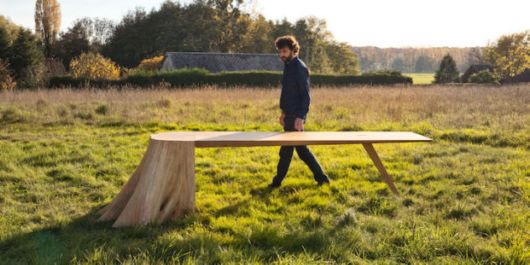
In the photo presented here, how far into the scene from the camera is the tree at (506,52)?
134ft

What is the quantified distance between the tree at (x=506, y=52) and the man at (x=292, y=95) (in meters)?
41.8

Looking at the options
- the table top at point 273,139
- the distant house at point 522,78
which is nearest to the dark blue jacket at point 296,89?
the table top at point 273,139

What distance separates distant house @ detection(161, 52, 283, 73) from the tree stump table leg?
106ft

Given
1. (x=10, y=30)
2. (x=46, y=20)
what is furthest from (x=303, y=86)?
(x=46, y=20)

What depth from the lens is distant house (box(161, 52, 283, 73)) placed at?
116ft

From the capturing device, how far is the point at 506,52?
4544 centimetres

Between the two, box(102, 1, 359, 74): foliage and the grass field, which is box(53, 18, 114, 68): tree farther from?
the grass field

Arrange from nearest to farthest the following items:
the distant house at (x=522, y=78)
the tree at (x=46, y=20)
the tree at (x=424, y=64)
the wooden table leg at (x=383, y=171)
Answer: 1. the wooden table leg at (x=383, y=171)
2. the distant house at (x=522, y=78)
3. the tree at (x=46, y=20)
4. the tree at (x=424, y=64)

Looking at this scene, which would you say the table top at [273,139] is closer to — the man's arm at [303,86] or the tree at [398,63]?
the man's arm at [303,86]

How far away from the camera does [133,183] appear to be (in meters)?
4.03

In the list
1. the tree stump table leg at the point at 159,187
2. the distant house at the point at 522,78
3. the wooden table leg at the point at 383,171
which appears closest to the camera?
the tree stump table leg at the point at 159,187

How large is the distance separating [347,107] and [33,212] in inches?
374

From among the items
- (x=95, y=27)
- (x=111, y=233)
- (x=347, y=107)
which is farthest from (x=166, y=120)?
(x=95, y=27)

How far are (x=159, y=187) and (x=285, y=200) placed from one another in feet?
4.72
